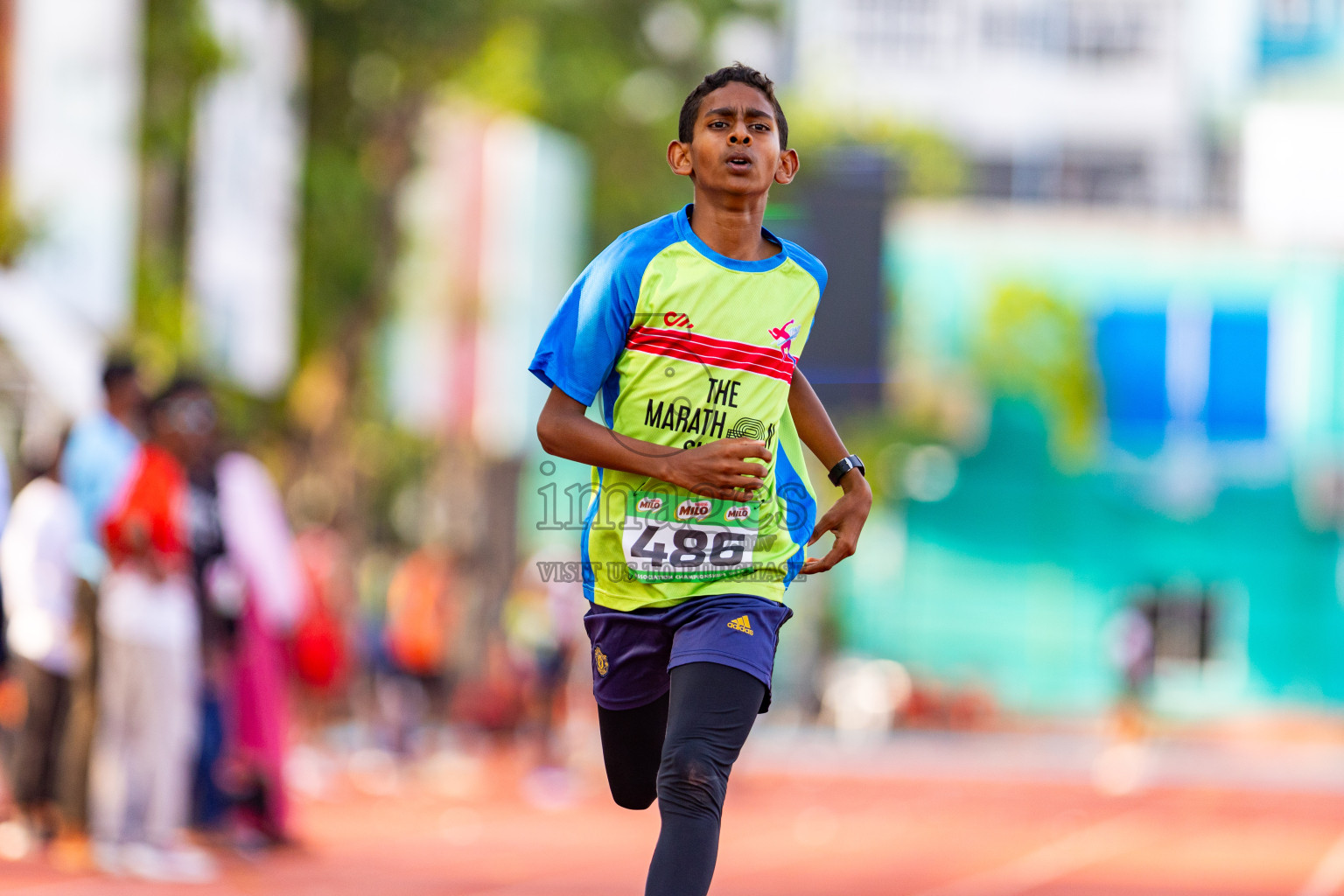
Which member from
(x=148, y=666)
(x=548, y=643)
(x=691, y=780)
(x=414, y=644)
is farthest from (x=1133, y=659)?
(x=691, y=780)

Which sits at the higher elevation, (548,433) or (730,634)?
(548,433)

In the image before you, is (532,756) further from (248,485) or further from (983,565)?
(983,565)

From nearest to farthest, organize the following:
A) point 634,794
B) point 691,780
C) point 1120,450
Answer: point 691,780 → point 634,794 → point 1120,450

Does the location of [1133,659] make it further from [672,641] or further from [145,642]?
[672,641]

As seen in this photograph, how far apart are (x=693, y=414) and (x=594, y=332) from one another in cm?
28

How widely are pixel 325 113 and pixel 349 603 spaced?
644 centimetres

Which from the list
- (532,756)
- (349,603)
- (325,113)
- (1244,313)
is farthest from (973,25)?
(532,756)

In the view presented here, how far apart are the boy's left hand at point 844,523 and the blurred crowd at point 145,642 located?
5102 mm

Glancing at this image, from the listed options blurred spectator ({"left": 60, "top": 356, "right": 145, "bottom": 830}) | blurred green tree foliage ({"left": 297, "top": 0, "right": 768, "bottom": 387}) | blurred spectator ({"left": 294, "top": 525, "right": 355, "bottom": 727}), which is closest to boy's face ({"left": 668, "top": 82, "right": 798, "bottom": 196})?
blurred spectator ({"left": 60, "top": 356, "right": 145, "bottom": 830})

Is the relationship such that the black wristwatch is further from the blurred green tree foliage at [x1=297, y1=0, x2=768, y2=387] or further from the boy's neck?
the blurred green tree foliage at [x1=297, y1=0, x2=768, y2=387]

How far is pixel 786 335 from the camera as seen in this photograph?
15.8 feet

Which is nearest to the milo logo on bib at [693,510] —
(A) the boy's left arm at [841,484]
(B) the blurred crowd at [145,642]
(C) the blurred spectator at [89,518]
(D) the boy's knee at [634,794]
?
(A) the boy's left arm at [841,484]

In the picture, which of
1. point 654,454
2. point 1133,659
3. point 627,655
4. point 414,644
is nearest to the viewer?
point 654,454

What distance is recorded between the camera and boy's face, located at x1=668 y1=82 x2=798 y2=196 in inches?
187
